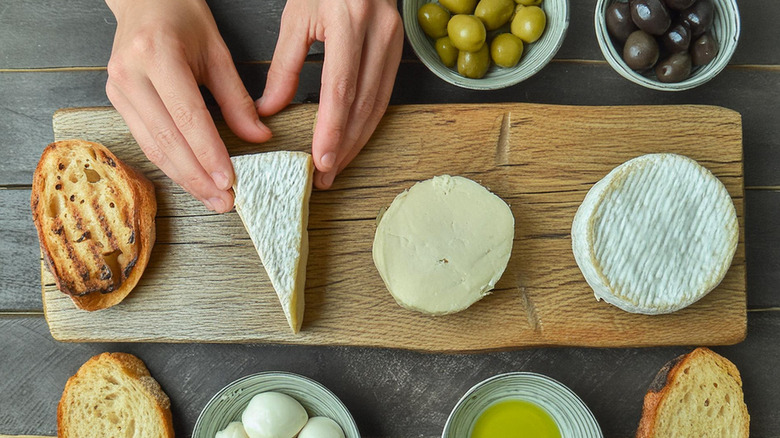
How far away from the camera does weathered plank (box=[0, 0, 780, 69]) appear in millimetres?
1758

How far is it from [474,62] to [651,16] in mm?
484

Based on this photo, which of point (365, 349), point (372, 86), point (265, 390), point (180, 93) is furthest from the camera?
point (365, 349)

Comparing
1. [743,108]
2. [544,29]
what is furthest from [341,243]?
[743,108]

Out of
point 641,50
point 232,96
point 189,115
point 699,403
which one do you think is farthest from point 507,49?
point 699,403

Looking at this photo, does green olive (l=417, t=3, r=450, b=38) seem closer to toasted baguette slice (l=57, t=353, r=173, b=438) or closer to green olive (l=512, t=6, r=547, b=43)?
green olive (l=512, t=6, r=547, b=43)

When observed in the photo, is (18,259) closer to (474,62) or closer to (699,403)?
(474,62)

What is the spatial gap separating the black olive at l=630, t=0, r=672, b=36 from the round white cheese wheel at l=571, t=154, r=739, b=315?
1.16 feet

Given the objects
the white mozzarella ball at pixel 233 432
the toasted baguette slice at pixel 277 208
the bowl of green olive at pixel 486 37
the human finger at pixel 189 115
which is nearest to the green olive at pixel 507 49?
the bowl of green olive at pixel 486 37

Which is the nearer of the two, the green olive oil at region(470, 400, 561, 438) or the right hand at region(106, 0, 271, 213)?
the right hand at region(106, 0, 271, 213)

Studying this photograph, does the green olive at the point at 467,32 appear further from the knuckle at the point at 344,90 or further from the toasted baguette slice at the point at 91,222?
the toasted baguette slice at the point at 91,222

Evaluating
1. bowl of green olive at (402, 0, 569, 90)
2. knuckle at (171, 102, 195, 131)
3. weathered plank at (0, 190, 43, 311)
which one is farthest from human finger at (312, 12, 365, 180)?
weathered plank at (0, 190, 43, 311)

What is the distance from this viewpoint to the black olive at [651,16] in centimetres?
151

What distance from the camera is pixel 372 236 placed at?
1.60 metres

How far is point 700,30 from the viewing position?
5.16ft
